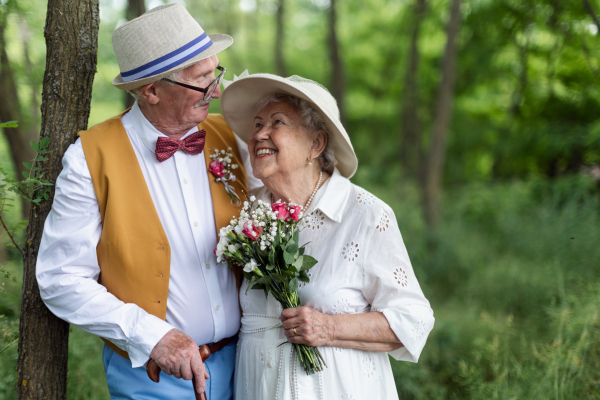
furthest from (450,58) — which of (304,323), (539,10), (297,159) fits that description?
(304,323)

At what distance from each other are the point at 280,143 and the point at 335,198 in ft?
1.29

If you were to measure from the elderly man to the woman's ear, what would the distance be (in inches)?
17.8

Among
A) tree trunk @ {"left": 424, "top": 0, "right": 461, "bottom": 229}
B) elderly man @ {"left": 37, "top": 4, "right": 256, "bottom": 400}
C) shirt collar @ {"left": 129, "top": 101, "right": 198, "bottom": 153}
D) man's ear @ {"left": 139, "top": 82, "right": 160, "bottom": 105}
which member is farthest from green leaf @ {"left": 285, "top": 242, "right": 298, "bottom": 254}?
tree trunk @ {"left": 424, "top": 0, "right": 461, "bottom": 229}

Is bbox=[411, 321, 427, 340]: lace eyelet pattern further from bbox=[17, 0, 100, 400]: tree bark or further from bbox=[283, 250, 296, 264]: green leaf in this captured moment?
bbox=[17, 0, 100, 400]: tree bark

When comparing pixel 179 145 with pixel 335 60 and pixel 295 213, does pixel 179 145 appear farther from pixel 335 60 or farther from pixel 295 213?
pixel 335 60

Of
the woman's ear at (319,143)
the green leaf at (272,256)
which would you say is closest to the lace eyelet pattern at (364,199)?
the woman's ear at (319,143)

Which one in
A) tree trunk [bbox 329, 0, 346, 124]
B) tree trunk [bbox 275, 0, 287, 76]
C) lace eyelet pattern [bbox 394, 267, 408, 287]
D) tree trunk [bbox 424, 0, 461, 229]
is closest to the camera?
lace eyelet pattern [bbox 394, 267, 408, 287]

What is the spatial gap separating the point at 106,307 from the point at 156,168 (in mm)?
692

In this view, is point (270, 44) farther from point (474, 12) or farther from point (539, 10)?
point (539, 10)

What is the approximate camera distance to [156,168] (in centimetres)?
217

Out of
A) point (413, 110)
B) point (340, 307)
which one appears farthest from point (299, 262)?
point (413, 110)

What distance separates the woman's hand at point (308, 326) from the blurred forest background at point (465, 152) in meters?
1.42

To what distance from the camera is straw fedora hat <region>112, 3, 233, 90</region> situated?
6.81 feet

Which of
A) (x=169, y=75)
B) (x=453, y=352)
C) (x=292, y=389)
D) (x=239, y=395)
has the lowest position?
(x=453, y=352)
